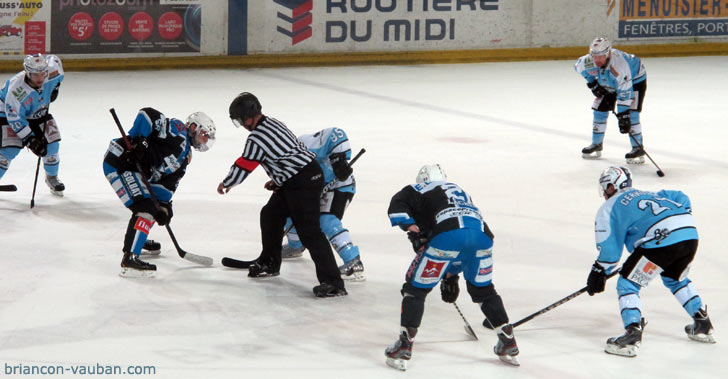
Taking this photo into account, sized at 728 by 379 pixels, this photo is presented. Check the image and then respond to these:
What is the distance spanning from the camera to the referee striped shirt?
5941 mm

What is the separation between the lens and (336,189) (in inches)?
253

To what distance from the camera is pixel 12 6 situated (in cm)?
1380

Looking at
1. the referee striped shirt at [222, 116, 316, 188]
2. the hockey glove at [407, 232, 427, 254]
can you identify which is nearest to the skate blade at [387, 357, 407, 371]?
the hockey glove at [407, 232, 427, 254]

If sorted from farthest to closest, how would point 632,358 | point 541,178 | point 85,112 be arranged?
point 85,112 → point 541,178 → point 632,358

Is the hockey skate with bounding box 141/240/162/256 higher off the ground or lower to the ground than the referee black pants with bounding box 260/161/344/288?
lower

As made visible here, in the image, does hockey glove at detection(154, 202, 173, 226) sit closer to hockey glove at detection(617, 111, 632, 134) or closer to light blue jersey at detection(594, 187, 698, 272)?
light blue jersey at detection(594, 187, 698, 272)

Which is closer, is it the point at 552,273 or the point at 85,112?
the point at 552,273

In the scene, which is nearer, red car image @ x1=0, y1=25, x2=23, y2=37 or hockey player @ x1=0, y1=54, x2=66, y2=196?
hockey player @ x1=0, y1=54, x2=66, y2=196

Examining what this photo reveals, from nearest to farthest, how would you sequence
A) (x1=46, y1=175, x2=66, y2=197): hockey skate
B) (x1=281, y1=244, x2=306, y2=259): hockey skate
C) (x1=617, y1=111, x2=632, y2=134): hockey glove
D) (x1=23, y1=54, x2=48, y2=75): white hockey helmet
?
1. (x1=281, y1=244, x2=306, y2=259): hockey skate
2. (x1=23, y1=54, x2=48, y2=75): white hockey helmet
3. (x1=46, y1=175, x2=66, y2=197): hockey skate
4. (x1=617, y1=111, x2=632, y2=134): hockey glove

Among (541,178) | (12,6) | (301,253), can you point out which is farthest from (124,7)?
(301,253)

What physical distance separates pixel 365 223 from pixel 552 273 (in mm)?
1725

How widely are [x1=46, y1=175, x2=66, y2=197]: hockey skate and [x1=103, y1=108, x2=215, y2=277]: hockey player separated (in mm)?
2183

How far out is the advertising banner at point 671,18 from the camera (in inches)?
601

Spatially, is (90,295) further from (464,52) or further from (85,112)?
(464,52)
